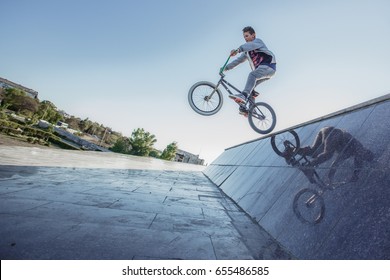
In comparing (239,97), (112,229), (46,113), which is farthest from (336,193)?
(46,113)

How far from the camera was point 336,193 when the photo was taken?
296cm

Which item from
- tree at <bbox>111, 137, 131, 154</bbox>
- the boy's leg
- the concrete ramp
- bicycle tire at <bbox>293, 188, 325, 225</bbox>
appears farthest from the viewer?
tree at <bbox>111, 137, 131, 154</bbox>

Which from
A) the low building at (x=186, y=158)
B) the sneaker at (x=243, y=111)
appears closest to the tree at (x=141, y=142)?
the low building at (x=186, y=158)

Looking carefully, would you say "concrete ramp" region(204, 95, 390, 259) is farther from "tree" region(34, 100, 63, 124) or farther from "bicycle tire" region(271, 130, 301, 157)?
"tree" region(34, 100, 63, 124)

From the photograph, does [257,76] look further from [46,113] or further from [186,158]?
[186,158]

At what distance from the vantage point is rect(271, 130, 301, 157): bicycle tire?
5.73m

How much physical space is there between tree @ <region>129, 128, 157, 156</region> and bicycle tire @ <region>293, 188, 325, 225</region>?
63.3 meters

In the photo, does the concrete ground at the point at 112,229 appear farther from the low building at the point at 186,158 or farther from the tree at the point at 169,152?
the low building at the point at 186,158

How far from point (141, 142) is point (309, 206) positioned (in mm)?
65019

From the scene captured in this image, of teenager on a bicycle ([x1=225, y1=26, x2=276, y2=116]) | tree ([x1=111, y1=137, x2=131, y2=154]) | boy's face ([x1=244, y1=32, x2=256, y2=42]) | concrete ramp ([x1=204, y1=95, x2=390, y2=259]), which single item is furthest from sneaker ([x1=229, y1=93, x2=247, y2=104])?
tree ([x1=111, y1=137, x2=131, y2=154])

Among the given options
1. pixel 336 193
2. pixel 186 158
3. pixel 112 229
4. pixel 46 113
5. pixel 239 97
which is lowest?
pixel 186 158
